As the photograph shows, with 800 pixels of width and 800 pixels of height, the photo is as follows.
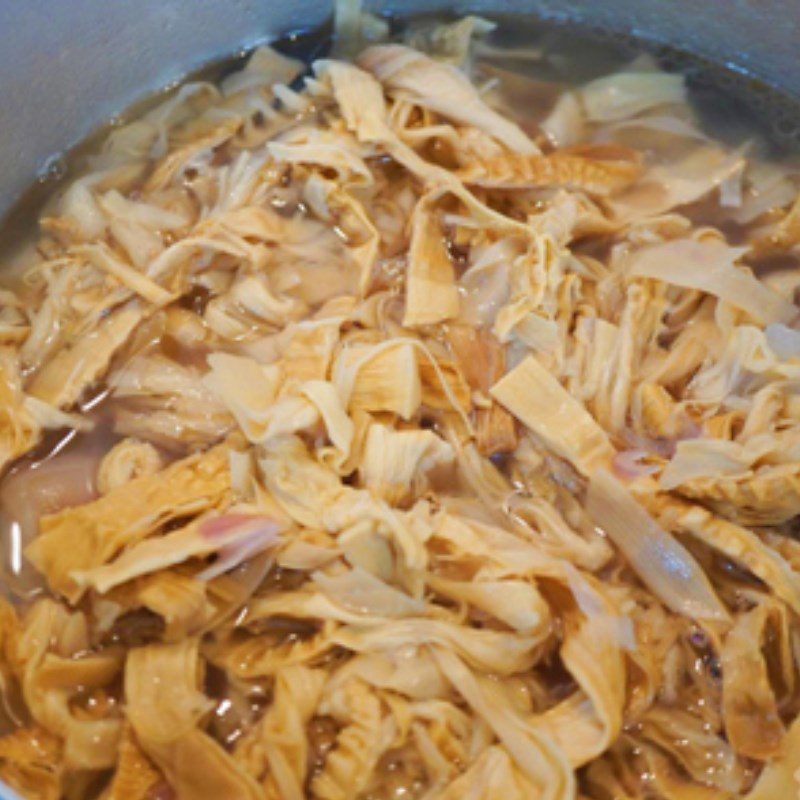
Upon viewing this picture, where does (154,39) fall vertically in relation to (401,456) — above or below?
above

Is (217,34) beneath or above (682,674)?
above

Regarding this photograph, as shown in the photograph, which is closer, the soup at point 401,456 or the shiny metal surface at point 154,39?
the soup at point 401,456


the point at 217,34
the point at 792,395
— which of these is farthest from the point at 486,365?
the point at 217,34

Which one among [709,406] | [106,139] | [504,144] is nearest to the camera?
[709,406]

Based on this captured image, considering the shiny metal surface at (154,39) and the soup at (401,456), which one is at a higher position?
the shiny metal surface at (154,39)

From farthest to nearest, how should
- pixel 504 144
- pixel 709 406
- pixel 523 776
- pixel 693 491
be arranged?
pixel 504 144, pixel 709 406, pixel 693 491, pixel 523 776

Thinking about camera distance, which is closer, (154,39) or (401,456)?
(401,456)

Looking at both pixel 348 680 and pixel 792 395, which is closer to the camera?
pixel 348 680

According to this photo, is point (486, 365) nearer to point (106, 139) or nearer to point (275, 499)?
point (275, 499)
